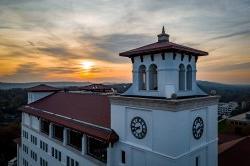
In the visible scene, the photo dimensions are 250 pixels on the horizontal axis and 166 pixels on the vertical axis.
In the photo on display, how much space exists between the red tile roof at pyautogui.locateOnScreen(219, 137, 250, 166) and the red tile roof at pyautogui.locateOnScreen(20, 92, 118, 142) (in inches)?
606

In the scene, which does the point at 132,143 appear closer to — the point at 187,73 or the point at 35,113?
the point at 187,73

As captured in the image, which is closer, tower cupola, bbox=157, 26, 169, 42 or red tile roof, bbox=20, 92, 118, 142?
tower cupola, bbox=157, 26, 169, 42

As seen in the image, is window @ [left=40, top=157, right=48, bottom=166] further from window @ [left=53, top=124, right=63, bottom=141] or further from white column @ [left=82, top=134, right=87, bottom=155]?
white column @ [left=82, top=134, right=87, bottom=155]

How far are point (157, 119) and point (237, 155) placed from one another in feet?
57.6

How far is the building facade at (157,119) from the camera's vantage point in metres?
19.7

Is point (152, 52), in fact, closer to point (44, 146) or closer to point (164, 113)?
point (164, 113)

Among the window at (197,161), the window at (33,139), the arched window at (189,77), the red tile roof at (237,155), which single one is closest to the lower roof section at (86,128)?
the window at (33,139)

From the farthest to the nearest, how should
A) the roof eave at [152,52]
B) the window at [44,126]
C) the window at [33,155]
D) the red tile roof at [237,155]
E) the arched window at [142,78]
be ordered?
the window at [33,155]
the window at [44,126]
the red tile roof at [237,155]
the arched window at [142,78]
the roof eave at [152,52]

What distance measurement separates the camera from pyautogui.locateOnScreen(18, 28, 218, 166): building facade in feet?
64.6

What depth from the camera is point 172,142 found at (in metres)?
19.2

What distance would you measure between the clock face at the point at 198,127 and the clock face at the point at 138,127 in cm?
441

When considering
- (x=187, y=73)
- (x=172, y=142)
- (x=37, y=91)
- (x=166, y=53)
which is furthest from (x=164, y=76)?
(x=37, y=91)

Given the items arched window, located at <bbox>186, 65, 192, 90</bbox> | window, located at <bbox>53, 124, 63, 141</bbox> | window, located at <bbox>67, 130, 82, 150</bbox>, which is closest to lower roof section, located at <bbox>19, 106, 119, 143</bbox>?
window, located at <bbox>53, 124, 63, 141</bbox>

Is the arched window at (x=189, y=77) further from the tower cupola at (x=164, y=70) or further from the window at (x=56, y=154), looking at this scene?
the window at (x=56, y=154)
